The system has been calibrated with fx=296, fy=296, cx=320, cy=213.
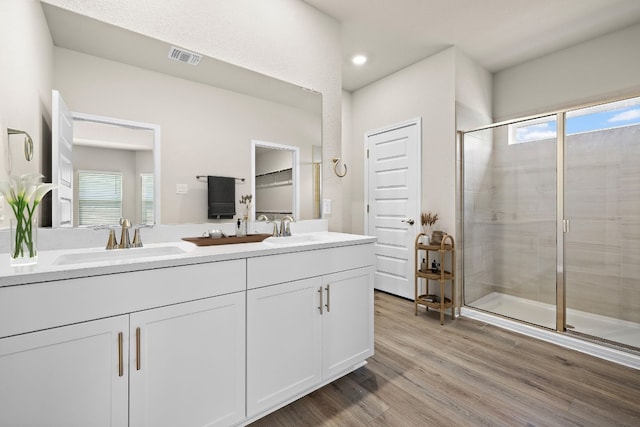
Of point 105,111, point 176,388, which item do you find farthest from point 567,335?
point 105,111

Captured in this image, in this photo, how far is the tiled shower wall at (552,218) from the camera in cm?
248

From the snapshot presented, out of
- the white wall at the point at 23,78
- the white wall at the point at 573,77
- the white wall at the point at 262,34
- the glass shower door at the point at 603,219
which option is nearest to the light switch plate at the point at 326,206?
the white wall at the point at 262,34

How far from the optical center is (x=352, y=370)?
76.2 inches

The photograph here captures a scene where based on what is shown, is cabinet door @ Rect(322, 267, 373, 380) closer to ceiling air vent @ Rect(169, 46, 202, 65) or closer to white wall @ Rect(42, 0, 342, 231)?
white wall @ Rect(42, 0, 342, 231)

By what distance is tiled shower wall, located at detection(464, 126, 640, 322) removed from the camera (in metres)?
2.48

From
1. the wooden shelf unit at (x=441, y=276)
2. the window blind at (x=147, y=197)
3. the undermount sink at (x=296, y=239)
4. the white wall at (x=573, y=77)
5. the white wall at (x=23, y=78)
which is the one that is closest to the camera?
the white wall at (x=23, y=78)

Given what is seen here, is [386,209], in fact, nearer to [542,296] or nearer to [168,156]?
[542,296]

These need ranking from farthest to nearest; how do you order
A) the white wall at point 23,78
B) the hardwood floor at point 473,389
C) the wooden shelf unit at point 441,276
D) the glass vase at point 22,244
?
the wooden shelf unit at point 441,276, the hardwood floor at point 473,389, the white wall at point 23,78, the glass vase at point 22,244

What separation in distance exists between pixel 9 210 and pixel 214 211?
91 cm

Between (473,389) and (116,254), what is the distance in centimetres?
211

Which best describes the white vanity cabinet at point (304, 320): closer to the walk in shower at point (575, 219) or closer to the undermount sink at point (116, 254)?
the undermount sink at point (116, 254)

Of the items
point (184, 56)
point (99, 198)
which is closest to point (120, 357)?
point (99, 198)

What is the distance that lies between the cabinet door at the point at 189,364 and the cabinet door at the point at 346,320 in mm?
535

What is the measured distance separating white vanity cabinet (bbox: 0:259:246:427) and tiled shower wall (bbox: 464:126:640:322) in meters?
2.69
